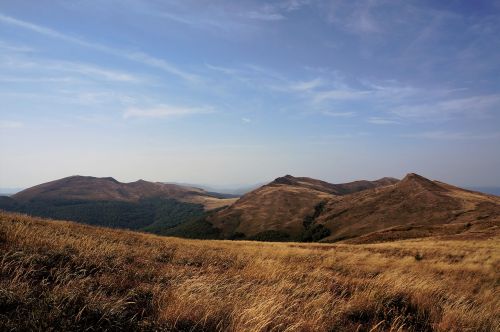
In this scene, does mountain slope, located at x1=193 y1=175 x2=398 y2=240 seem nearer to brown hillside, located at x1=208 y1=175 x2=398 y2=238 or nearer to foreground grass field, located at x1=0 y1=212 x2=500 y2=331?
brown hillside, located at x1=208 y1=175 x2=398 y2=238

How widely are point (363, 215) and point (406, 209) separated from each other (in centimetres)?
1227

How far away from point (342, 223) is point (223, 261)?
101622 mm

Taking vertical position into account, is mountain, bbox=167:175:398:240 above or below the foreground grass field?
below

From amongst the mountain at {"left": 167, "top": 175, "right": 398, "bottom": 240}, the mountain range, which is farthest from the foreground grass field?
the mountain at {"left": 167, "top": 175, "right": 398, "bottom": 240}

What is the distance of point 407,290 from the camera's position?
8.34 metres

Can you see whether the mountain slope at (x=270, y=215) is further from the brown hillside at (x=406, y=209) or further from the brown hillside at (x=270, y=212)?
the brown hillside at (x=406, y=209)

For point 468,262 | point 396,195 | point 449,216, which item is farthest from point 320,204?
point 468,262

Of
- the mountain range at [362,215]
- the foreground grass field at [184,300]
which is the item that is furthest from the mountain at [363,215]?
the foreground grass field at [184,300]

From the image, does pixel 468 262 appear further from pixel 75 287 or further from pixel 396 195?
pixel 396 195

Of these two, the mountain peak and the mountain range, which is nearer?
the mountain range

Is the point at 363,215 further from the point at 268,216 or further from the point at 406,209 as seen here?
the point at 268,216

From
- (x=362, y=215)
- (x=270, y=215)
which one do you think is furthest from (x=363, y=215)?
(x=270, y=215)

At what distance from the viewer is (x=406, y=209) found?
338ft

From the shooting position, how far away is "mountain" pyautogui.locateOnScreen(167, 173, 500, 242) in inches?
2828
